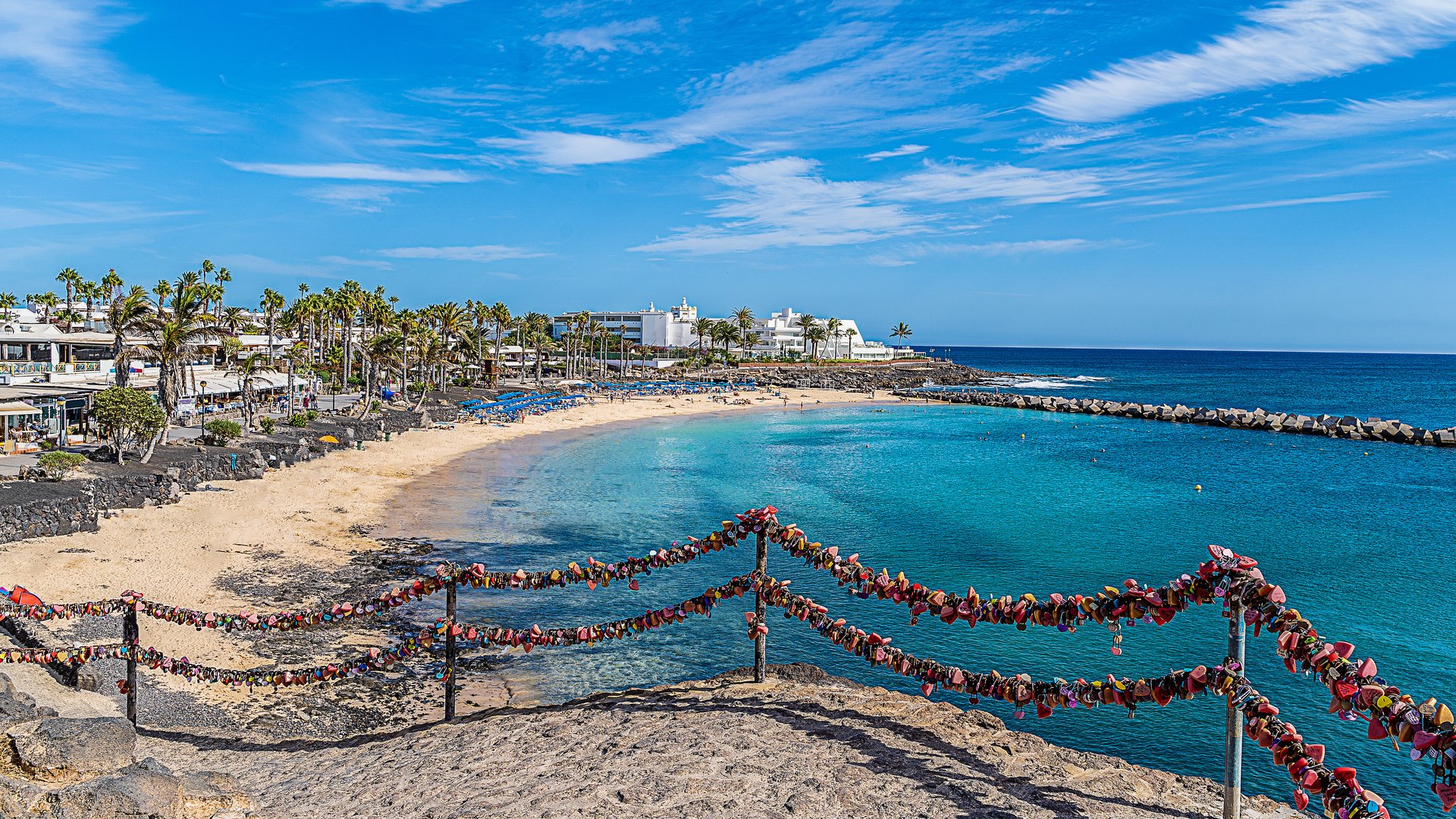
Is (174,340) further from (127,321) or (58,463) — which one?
A: (58,463)

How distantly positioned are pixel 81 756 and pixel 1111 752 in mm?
14301

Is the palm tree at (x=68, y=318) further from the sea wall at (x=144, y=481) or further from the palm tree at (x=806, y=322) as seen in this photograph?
the palm tree at (x=806, y=322)

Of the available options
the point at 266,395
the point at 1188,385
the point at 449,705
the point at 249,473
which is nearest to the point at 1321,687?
the point at 449,705

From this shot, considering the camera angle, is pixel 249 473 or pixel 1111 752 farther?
pixel 249 473

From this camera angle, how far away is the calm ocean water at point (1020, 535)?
675 inches

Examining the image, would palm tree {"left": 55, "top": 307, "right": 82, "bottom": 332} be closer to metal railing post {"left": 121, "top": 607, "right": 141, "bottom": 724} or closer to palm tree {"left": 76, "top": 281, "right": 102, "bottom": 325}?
palm tree {"left": 76, "top": 281, "right": 102, "bottom": 325}

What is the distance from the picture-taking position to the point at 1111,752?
46.3ft

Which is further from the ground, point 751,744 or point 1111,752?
point 751,744

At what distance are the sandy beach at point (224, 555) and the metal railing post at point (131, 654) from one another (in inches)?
65.1

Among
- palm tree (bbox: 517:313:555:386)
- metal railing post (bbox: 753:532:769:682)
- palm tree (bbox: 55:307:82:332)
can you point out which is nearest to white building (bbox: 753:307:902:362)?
palm tree (bbox: 517:313:555:386)

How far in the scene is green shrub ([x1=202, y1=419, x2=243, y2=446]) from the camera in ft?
131

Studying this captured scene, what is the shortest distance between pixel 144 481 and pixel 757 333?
15117cm

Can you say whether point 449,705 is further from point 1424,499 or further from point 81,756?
point 1424,499

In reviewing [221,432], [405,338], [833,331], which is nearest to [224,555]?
[221,432]
